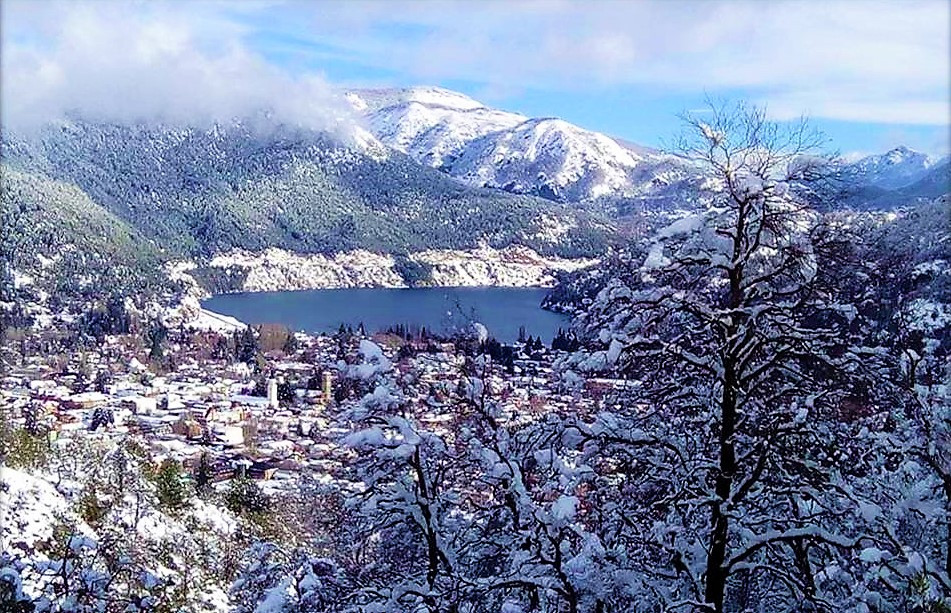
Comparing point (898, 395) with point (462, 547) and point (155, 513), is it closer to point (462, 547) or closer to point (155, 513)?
point (462, 547)

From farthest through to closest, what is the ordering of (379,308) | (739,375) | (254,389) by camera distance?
(379,308) < (254,389) < (739,375)

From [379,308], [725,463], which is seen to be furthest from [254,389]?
[725,463]

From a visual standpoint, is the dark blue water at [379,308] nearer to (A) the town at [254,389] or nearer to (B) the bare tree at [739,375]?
(A) the town at [254,389]

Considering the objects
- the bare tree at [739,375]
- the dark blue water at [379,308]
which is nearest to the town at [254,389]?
the bare tree at [739,375]

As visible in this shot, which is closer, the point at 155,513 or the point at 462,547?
the point at 462,547

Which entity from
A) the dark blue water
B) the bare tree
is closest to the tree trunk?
the bare tree

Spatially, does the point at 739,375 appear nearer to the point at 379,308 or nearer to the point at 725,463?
the point at 725,463

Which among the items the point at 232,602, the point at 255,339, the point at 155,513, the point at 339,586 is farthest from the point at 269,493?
the point at 255,339

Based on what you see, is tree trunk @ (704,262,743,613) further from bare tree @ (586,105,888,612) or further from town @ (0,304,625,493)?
town @ (0,304,625,493)
